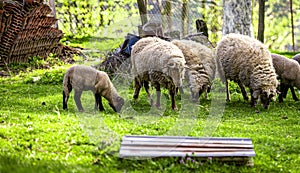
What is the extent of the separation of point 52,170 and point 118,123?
2.97 meters

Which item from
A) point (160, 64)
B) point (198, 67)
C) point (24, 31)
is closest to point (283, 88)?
point (198, 67)

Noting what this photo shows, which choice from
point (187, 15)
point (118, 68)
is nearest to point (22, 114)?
point (118, 68)

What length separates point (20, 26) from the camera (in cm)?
1462

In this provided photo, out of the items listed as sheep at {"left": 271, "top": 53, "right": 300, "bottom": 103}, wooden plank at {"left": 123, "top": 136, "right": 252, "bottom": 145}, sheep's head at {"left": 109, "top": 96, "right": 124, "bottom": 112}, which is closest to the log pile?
sheep's head at {"left": 109, "top": 96, "right": 124, "bottom": 112}

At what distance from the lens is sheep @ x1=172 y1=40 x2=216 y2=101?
9.89m

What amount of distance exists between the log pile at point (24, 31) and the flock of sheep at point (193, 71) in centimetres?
555

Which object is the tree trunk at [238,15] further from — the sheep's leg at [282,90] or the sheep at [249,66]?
the sheep at [249,66]

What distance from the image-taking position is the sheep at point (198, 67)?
32.4 feet

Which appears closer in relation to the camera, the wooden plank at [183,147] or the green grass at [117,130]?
the green grass at [117,130]

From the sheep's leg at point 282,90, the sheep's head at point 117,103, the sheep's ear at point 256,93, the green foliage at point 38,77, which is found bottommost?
the sheep's leg at point 282,90

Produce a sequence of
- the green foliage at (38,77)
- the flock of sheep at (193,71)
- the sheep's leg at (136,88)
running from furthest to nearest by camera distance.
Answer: the green foliage at (38,77) < the sheep's leg at (136,88) < the flock of sheep at (193,71)

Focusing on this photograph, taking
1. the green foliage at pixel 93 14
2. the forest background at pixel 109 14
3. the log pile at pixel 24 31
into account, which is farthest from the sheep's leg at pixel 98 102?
the green foliage at pixel 93 14

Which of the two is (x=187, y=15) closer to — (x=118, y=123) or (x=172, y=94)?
(x=172, y=94)

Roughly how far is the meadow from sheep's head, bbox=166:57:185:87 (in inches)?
27.5
